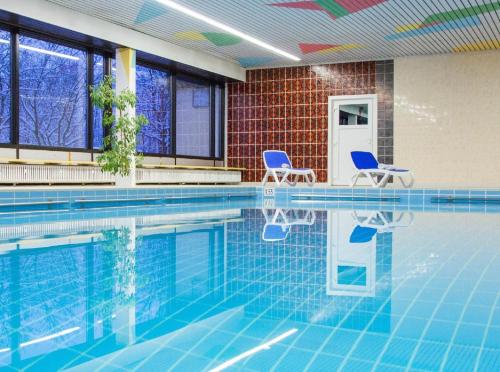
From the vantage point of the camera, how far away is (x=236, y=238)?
168 inches

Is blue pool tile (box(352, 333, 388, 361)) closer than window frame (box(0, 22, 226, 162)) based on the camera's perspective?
Yes

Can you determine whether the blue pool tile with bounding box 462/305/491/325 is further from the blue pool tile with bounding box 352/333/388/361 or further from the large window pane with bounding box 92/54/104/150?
the large window pane with bounding box 92/54/104/150

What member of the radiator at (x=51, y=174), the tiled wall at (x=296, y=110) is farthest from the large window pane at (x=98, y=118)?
the tiled wall at (x=296, y=110)

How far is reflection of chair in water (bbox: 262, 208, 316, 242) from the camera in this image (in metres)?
4.42

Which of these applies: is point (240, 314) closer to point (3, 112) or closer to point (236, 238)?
point (236, 238)

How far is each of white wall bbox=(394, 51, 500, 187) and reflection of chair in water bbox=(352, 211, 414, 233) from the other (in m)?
5.05

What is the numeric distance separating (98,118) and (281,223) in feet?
17.4

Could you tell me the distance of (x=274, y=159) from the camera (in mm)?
10828

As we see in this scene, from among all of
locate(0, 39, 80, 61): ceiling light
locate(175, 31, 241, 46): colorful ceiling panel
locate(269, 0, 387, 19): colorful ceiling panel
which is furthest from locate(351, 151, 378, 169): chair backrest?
locate(0, 39, 80, 61): ceiling light

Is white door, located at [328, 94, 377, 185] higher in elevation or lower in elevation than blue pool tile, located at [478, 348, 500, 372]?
higher

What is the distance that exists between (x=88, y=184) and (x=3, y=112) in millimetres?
1882

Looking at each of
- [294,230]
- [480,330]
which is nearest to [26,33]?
[294,230]

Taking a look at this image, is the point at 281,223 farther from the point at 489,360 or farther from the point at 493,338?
the point at 489,360

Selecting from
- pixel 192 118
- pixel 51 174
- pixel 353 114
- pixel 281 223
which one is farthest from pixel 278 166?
pixel 281 223
